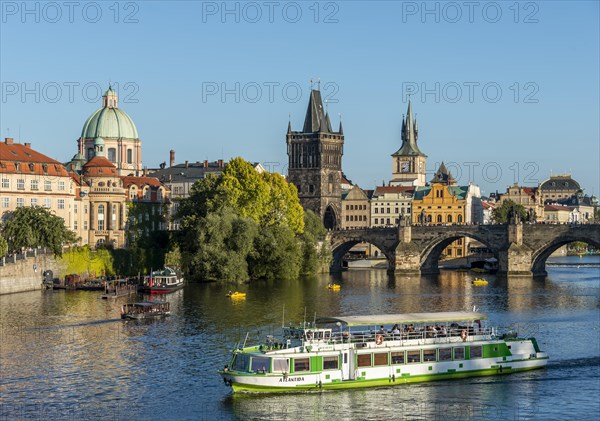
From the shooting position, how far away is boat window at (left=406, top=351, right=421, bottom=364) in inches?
2589

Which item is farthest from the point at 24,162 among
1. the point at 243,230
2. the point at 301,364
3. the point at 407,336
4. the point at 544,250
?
the point at 301,364

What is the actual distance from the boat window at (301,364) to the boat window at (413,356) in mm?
6227

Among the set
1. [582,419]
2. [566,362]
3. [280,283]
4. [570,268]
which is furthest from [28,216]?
[570,268]

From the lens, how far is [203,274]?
129 m

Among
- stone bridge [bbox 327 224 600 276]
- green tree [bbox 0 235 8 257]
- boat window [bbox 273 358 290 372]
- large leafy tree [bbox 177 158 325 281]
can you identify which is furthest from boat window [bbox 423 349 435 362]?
stone bridge [bbox 327 224 600 276]

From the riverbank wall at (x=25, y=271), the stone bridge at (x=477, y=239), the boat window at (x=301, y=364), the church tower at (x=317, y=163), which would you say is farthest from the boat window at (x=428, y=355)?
the church tower at (x=317, y=163)

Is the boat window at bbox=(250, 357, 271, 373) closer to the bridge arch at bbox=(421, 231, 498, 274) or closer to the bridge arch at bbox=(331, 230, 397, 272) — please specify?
the bridge arch at bbox=(421, 231, 498, 274)

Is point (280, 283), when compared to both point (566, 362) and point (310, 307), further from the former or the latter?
point (566, 362)

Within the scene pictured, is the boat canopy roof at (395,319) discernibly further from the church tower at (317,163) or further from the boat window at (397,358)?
the church tower at (317,163)

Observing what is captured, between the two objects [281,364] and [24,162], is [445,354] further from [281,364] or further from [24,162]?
[24,162]

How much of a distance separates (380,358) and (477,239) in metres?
103

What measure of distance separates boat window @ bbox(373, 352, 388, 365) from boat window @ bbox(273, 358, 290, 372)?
17.4 feet

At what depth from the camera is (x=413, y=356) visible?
2601 inches

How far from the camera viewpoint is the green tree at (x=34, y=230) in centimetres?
12131
